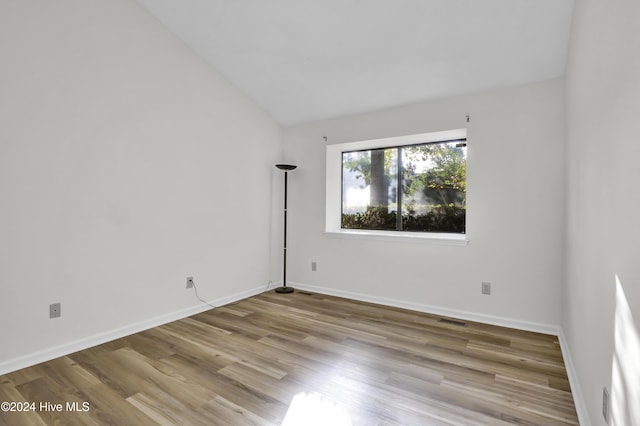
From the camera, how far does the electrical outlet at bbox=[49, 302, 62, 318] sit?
2348mm

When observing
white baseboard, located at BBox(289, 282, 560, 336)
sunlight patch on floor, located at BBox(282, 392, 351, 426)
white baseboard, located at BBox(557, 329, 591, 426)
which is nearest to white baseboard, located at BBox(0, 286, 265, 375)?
white baseboard, located at BBox(289, 282, 560, 336)

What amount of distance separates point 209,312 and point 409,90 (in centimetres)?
308

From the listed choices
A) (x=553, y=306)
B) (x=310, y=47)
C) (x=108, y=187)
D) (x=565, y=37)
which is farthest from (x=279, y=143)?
(x=553, y=306)

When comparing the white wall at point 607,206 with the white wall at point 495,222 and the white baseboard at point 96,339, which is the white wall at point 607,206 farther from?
the white baseboard at point 96,339

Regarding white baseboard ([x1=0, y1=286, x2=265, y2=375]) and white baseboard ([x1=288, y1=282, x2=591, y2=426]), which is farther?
white baseboard ([x1=0, y1=286, x2=265, y2=375])

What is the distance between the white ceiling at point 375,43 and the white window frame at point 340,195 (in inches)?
16.6

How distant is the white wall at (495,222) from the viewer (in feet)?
Result: 9.21

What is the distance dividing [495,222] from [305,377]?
2205 mm

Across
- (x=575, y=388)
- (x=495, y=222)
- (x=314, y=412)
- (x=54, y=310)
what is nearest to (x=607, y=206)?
(x=575, y=388)

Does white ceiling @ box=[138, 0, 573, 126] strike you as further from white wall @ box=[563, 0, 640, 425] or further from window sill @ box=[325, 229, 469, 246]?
window sill @ box=[325, 229, 469, 246]

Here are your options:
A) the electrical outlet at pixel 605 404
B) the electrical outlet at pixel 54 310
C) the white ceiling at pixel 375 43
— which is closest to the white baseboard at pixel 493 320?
the electrical outlet at pixel 605 404

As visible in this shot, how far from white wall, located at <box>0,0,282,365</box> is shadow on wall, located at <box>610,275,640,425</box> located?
3157 millimetres

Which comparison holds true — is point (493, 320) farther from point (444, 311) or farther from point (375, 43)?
point (375, 43)

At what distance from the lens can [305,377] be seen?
2.09 meters
